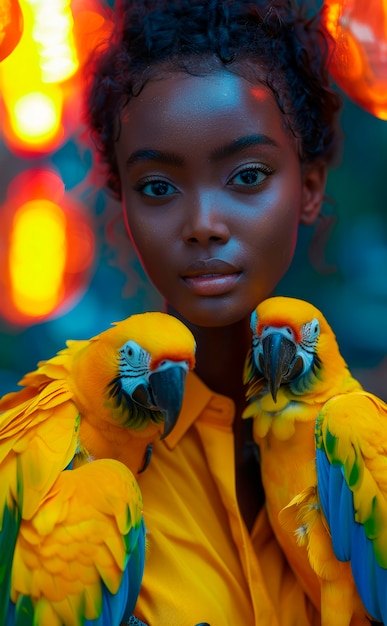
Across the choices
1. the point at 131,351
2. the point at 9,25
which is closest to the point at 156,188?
the point at 131,351

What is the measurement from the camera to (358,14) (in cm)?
141

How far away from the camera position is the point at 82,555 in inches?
37.4

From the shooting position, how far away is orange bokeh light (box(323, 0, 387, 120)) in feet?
4.60

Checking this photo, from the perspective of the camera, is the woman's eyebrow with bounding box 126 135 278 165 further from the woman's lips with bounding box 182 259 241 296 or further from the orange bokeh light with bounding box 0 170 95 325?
the orange bokeh light with bounding box 0 170 95 325

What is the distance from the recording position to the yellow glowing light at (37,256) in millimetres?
1625

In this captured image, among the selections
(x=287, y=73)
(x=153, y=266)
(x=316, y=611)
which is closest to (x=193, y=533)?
(x=316, y=611)

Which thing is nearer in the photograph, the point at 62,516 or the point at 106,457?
the point at 62,516

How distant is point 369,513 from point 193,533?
0.33m

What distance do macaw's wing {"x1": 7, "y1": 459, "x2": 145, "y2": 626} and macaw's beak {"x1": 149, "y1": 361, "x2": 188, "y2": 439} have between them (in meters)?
0.11

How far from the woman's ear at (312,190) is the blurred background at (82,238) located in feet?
0.68

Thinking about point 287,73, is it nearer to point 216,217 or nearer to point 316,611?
point 216,217

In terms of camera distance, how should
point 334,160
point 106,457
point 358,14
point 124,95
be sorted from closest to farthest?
1. point 106,457
2. point 124,95
3. point 358,14
4. point 334,160

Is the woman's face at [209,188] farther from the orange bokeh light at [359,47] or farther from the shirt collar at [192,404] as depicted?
the orange bokeh light at [359,47]

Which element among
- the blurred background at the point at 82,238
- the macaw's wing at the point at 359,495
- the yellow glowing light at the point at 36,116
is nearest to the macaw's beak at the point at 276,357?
the macaw's wing at the point at 359,495
